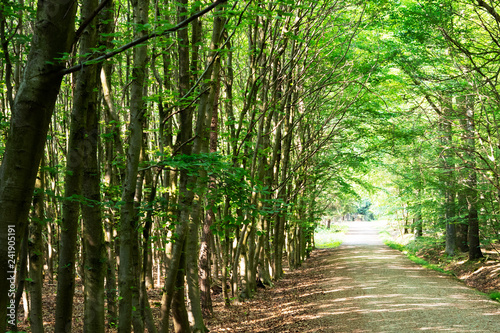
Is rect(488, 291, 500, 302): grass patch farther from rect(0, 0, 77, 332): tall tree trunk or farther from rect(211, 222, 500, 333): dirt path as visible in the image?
rect(0, 0, 77, 332): tall tree trunk

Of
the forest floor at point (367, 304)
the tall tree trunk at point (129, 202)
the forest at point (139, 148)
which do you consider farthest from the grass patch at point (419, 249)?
the tall tree trunk at point (129, 202)

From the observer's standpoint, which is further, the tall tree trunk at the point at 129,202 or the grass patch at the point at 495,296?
the grass patch at the point at 495,296

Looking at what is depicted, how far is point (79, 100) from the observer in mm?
4199

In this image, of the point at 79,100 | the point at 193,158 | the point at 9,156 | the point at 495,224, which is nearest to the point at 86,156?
the point at 79,100

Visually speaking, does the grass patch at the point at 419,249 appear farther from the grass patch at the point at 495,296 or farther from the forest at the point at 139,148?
the grass patch at the point at 495,296

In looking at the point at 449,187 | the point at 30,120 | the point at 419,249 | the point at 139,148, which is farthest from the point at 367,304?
the point at 419,249

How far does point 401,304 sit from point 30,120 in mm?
10982

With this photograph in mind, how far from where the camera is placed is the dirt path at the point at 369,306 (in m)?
8.98

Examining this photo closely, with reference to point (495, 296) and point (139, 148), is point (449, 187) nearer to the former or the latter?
point (495, 296)

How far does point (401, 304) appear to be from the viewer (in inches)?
434

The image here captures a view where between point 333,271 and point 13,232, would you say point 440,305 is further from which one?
point 13,232

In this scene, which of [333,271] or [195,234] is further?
[333,271]

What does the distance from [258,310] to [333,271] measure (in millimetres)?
8298

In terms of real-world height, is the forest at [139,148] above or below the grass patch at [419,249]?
above
